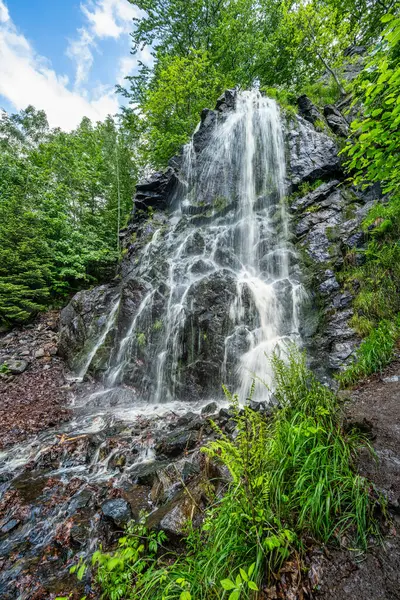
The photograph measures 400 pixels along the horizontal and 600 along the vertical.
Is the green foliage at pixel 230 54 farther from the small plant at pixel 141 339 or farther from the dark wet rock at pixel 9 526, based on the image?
the dark wet rock at pixel 9 526

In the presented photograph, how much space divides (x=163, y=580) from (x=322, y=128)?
14.0 metres

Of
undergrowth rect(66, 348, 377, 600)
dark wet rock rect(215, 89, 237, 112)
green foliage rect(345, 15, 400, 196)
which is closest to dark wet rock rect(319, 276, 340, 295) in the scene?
green foliage rect(345, 15, 400, 196)

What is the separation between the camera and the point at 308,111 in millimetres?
11281

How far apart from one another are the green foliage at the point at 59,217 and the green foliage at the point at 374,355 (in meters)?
11.8

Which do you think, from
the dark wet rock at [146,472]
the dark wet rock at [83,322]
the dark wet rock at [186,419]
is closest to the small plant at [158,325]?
the dark wet rock at [83,322]

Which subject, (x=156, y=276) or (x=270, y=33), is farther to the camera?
(x=270, y=33)

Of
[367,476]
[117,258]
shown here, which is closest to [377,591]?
[367,476]

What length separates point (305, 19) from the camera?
13141mm

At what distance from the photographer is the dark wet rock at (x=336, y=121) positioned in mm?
10809

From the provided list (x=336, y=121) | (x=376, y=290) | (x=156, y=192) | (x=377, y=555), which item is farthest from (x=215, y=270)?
(x=336, y=121)

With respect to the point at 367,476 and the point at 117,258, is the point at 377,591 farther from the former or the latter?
the point at 117,258

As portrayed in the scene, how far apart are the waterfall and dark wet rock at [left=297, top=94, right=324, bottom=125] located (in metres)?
1.08

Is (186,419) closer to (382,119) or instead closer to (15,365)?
(382,119)

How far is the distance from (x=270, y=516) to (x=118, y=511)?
2.42m
